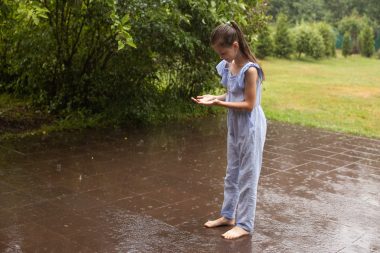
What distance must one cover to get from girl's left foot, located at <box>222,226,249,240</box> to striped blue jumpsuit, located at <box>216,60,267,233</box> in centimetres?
3

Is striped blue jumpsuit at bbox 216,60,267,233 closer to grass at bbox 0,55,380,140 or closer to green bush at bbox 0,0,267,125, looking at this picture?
green bush at bbox 0,0,267,125

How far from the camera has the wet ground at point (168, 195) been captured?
12.6ft

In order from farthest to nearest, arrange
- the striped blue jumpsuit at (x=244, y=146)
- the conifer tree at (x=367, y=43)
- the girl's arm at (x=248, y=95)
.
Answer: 1. the conifer tree at (x=367, y=43)
2. the striped blue jumpsuit at (x=244, y=146)
3. the girl's arm at (x=248, y=95)

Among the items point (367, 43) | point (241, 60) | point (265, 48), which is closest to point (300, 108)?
point (241, 60)

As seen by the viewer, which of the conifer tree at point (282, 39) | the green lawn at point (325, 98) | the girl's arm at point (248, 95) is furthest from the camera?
the conifer tree at point (282, 39)

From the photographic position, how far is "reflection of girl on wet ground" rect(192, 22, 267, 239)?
373cm

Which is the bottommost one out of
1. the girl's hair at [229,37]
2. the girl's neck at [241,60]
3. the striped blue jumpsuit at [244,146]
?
the striped blue jumpsuit at [244,146]

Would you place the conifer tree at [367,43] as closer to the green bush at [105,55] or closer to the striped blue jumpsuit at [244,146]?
the green bush at [105,55]

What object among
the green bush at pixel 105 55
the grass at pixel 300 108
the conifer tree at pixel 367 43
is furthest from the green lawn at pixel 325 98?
the conifer tree at pixel 367 43

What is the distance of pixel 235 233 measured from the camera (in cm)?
392

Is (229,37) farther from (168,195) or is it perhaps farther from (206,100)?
(168,195)

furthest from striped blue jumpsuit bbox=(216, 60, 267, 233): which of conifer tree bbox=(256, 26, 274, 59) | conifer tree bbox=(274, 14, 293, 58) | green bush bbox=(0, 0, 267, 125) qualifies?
conifer tree bbox=(274, 14, 293, 58)

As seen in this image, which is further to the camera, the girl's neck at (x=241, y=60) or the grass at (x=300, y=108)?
the grass at (x=300, y=108)

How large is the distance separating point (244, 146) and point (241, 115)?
227mm
